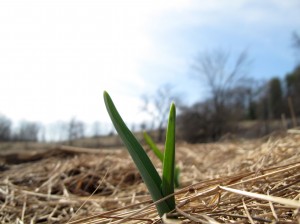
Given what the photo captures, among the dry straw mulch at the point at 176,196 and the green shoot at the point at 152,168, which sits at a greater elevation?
the green shoot at the point at 152,168

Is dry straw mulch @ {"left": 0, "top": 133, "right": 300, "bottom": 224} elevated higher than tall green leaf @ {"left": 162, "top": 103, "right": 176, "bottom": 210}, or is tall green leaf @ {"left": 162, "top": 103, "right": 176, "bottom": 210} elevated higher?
tall green leaf @ {"left": 162, "top": 103, "right": 176, "bottom": 210}

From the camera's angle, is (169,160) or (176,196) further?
(176,196)

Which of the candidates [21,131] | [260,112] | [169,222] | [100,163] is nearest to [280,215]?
[169,222]

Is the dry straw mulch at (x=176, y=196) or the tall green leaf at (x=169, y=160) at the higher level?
the tall green leaf at (x=169, y=160)

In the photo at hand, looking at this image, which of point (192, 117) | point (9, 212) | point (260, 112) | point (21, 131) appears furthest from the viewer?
point (21, 131)

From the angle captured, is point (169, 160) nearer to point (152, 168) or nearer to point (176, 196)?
point (152, 168)

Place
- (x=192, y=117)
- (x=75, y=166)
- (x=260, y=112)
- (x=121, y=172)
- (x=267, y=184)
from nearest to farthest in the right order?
(x=267, y=184) → (x=121, y=172) → (x=75, y=166) → (x=192, y=117) → (x=260, y=112)

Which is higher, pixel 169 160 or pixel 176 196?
pixel 169 160

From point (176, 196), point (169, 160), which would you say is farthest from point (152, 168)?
point (176, 196)

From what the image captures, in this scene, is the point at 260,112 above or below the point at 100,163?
above

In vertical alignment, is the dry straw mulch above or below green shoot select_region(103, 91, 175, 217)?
below

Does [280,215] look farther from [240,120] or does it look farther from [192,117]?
[240,120]
